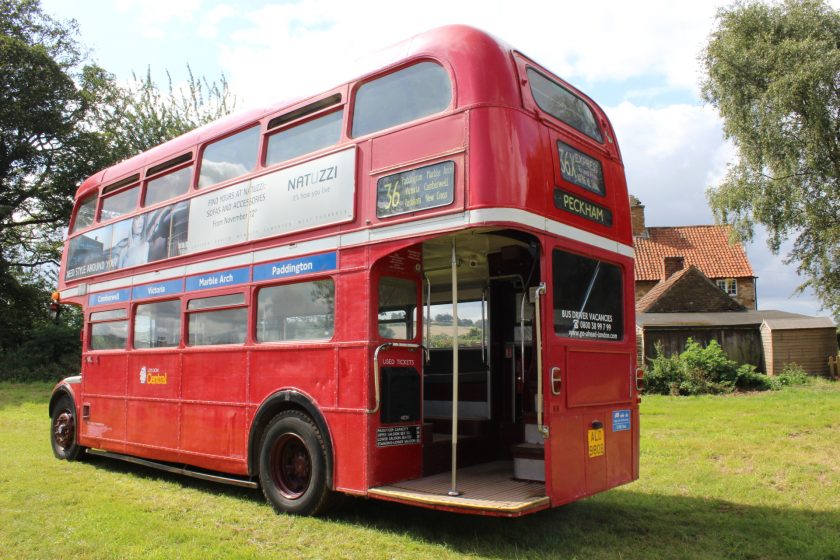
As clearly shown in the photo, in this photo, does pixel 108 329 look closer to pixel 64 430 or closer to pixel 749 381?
pixel 64 430

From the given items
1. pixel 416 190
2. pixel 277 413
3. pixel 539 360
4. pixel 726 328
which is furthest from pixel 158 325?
pixel 726 328

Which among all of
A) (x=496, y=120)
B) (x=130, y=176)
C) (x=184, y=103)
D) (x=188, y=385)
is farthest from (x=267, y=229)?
(x=184, y=103)

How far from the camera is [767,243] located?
22.2 m

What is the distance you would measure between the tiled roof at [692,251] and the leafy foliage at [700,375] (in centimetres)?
1437

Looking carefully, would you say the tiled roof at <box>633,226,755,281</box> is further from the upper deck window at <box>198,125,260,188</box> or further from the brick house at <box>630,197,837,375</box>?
the upper deck window at <box>198,125,260,188</box>

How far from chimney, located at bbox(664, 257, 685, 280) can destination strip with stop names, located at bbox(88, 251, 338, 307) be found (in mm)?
31716

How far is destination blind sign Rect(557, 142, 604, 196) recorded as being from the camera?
19.4 feet

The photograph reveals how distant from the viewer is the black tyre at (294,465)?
19.8 ft

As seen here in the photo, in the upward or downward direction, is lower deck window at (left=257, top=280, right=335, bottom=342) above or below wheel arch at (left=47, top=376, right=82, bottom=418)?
above

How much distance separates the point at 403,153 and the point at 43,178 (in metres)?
26.8

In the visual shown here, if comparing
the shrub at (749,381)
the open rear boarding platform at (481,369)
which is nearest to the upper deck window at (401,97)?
the open rear boarding platform at (481,369)

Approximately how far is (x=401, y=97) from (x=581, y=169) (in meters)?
1.75

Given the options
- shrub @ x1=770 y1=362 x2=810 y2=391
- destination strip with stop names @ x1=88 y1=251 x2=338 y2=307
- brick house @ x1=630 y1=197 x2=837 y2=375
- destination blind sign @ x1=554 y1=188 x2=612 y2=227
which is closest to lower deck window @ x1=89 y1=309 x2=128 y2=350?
destination strip with stop names @ x1=88 y1=251 x2=338 y2=307

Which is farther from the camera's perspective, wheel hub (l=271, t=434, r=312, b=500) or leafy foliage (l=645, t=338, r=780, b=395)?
leafy foliage (l=645, t=338, r=780, b=395)
